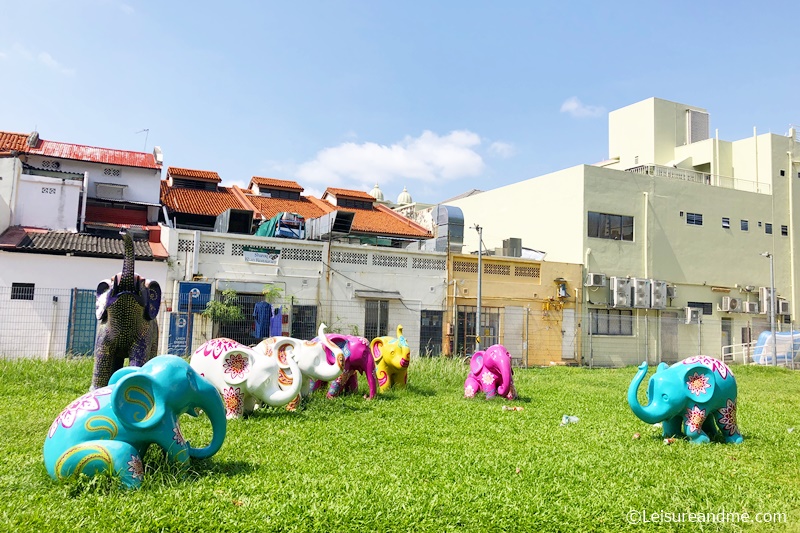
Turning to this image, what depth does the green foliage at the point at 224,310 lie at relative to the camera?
16.0 m

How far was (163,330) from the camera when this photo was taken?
15688mm

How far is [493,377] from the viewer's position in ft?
38.1

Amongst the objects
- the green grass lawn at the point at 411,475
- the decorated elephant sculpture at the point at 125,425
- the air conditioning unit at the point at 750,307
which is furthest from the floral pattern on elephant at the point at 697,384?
the air conditioning unit at the point at 750,307

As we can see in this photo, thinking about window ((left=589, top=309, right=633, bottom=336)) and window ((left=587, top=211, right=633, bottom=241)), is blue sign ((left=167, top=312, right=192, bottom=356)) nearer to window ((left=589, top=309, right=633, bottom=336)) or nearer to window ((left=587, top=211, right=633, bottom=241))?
window ((left=589, top=309, right=633, bottom=336))

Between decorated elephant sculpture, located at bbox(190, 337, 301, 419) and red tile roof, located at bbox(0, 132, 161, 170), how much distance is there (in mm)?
14964

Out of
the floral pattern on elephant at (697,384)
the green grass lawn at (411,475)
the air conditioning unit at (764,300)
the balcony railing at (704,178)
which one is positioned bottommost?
the green grass lawn at (411,475)

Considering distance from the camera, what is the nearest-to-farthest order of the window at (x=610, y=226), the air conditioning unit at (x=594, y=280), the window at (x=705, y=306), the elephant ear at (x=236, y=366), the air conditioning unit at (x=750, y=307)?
the elephant ear at (x=236, y=366) < the air conditioning unit at (x=594, y=280) < the window at (x=610, y=226) < the window at (x=705, y=306) < the air conditioning unit at (x=750, y=307)

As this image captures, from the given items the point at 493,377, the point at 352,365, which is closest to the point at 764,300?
the point at 493,377

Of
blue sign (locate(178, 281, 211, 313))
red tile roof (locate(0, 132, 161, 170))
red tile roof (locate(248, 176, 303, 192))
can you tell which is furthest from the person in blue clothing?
red tile roof (locate(248, 176, 303, 192))

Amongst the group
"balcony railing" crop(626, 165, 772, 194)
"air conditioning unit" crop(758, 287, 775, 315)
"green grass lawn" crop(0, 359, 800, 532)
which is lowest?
"green grass lawn" crop(0, 359, 800, 532)

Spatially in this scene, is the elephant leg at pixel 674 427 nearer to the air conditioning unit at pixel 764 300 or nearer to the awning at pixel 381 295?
the awning at pixel 381 295

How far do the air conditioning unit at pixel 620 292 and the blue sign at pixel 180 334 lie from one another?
49.0ft

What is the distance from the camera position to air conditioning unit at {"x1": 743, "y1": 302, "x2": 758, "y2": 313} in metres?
26.2

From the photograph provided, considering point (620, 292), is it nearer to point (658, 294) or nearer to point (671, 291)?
point (658, 294)
